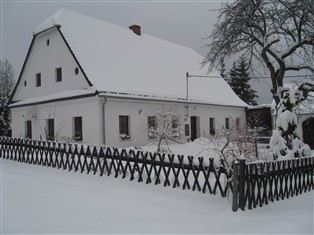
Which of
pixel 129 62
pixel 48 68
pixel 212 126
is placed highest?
pixel 129 62

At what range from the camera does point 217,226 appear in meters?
5.67

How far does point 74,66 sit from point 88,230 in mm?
13876

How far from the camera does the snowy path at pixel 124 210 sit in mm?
5223

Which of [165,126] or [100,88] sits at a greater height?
[100,88]

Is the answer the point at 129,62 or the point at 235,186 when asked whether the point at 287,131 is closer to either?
the point at 235,186

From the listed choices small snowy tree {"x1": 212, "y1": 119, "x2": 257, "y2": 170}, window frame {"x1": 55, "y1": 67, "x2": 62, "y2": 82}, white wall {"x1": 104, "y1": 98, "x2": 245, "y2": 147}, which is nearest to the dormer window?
window frame {"x1": 55, "y1": 67, "x2": 62, "y2": 82}

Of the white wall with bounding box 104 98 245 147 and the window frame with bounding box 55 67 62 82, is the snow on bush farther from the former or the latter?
the window frame with bounding box 55 67 62 82

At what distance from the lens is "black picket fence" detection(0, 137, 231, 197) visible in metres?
7.57

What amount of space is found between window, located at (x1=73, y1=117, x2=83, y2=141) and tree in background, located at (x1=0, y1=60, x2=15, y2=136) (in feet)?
63.2

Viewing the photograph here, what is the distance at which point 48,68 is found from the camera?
19656mm

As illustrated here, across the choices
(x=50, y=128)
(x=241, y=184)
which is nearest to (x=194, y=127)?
(x=50, y=128)

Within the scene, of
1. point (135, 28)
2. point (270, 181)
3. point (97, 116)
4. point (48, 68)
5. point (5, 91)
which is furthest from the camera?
point (5, 91)

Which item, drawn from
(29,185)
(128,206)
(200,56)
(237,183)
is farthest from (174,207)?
(200,56)

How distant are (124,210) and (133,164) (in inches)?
109
